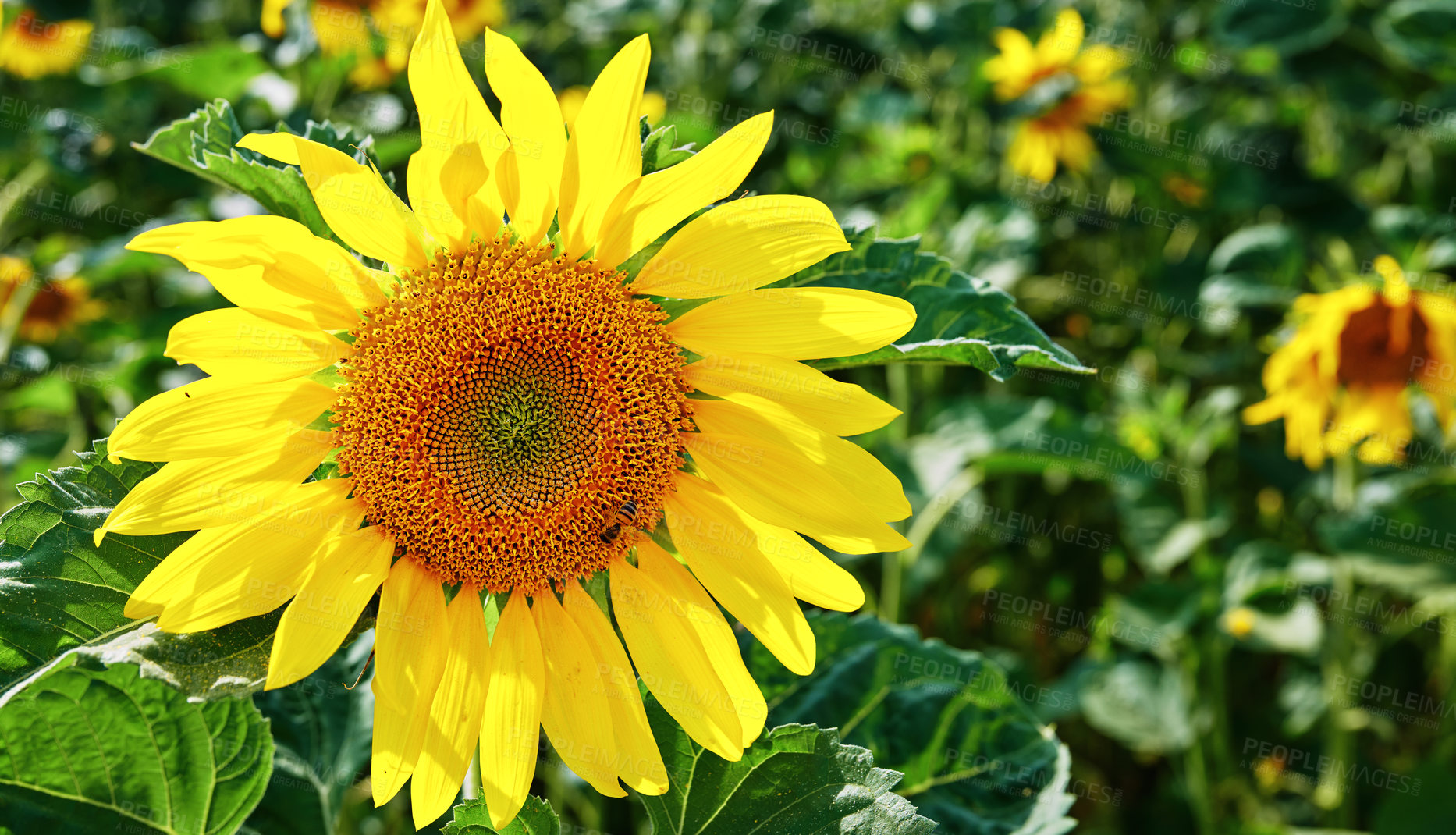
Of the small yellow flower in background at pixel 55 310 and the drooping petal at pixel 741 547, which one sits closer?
the drooping petal at pixel 741 547

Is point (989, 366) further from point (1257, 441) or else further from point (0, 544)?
point (1257, 441)

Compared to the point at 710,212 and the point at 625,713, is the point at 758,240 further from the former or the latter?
the point at 625,713

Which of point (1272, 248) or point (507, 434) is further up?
point (507, 434)

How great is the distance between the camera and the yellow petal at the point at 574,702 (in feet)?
3.83

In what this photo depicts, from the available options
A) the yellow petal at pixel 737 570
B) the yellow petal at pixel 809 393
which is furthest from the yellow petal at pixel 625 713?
the yellow petal at pixel 809 393

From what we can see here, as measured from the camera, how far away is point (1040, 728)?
1.50 meters

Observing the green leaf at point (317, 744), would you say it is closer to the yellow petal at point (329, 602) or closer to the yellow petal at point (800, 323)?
the yellow petal at point (329, 602)

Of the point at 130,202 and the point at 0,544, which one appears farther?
the point at 130,202

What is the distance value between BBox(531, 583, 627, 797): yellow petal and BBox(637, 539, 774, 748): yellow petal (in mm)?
119

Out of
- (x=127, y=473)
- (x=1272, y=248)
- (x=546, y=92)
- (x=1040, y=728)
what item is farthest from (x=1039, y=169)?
(x=127, y=473)

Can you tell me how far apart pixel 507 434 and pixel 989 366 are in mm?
596

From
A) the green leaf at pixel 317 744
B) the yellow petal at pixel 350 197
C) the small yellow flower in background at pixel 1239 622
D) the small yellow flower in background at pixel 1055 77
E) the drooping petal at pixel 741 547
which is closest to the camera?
the yellow petal at pixel 350 197

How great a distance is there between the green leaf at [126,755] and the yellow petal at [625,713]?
1.33 ft

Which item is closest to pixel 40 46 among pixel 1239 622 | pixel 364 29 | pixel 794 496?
pixel 364 29
